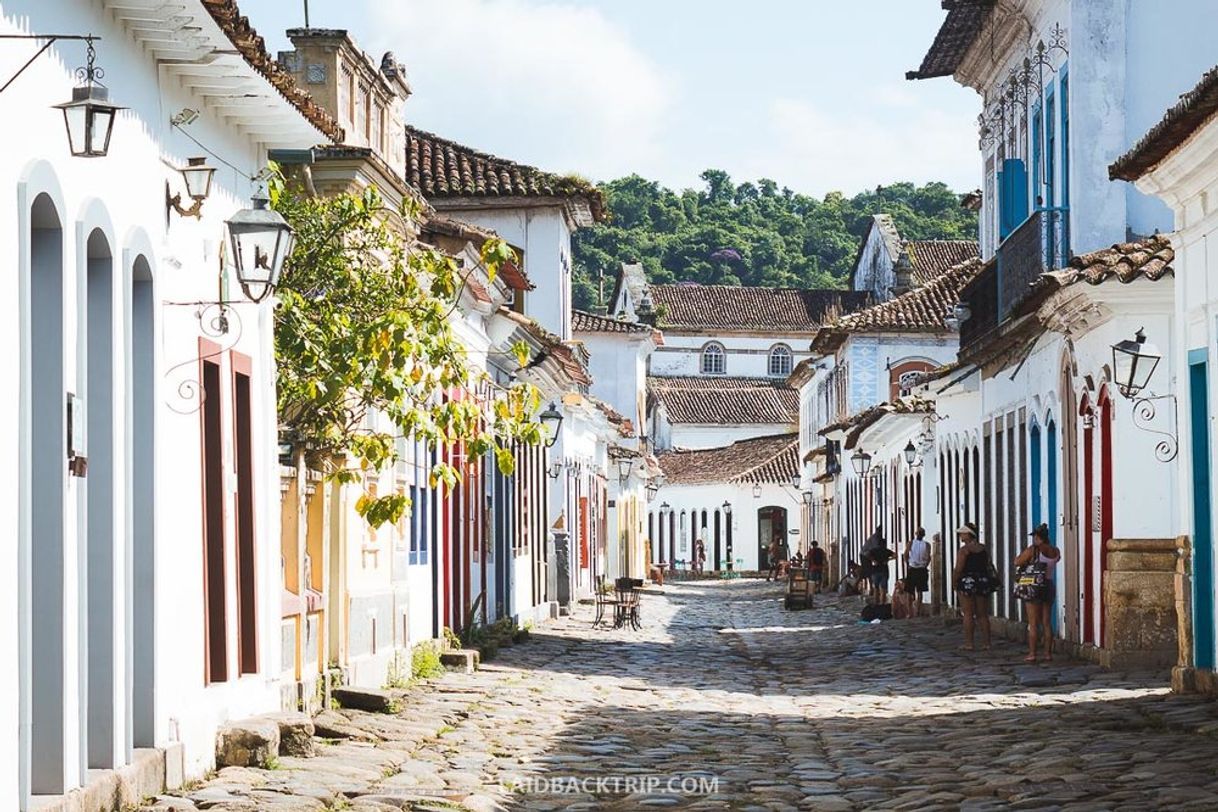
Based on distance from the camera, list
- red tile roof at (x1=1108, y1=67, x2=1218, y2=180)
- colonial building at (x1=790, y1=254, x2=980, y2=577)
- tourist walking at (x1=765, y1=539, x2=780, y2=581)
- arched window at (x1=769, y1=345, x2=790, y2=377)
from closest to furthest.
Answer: red tile roof at (x1=1108, y1=67, x2=1218, y2=180), colonial building at (x1=790, y1=254, x2=980, y2=577), tourist walking at (x1=765, y1=539, x2=780, y2=581), arched window at (x1=769, y1=345, x2=790, y2=377)

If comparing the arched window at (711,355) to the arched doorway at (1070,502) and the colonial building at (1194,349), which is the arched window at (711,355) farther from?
the colonial building at (1194,349)

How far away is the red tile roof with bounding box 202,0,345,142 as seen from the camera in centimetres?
1026

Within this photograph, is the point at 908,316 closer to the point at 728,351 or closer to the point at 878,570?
the point at 878,570

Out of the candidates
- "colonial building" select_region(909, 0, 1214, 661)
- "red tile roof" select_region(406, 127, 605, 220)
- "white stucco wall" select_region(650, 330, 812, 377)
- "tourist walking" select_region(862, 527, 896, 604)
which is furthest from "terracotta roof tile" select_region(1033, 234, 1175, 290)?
"white stucco wall" select_region(650, 330, 812, 377)

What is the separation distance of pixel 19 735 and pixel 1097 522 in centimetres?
1382

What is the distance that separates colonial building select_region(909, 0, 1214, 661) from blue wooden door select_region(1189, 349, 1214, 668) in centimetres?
129

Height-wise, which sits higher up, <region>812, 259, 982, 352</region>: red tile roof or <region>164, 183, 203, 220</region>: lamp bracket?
<region>812, 259, 982, 352</region>: red tile roof

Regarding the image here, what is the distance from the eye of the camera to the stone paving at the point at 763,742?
10938mm

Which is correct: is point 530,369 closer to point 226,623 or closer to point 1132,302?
point 1132,302

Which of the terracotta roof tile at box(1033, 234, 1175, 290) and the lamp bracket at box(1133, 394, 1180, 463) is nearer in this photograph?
the terracotta roof tile at box(1033, 234, 1175, 290)

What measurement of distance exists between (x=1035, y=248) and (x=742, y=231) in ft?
314

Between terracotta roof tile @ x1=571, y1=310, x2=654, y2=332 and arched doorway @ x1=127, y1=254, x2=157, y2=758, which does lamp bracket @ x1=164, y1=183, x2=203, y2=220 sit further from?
terracotta roof tile @ x1=571, y1=310, x2=654, y2=332

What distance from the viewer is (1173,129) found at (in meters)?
13.7

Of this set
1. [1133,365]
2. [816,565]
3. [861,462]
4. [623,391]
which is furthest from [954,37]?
[623,391]
